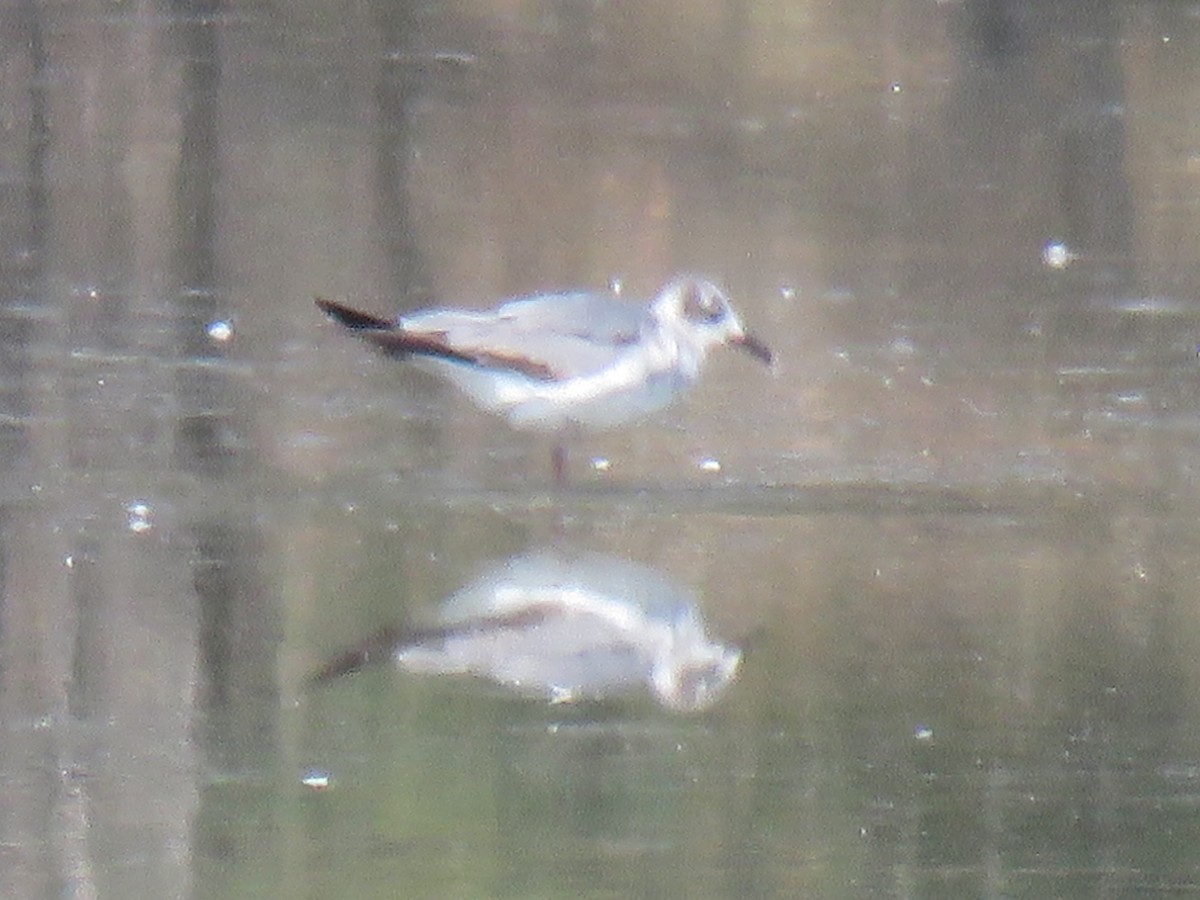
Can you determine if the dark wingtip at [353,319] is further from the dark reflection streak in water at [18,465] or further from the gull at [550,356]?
the dark reflection streak in water at [18,465]

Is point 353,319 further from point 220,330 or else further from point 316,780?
point 316,780

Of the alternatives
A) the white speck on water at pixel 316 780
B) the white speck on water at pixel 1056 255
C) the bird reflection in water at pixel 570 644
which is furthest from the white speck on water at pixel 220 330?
the white speck on water at pixel 316 780

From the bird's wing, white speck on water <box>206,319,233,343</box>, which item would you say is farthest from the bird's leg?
white speck on water <box>206,319,233,343</box>

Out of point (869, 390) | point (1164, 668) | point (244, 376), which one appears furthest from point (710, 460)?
point (1164, 668)

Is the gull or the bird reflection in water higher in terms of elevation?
the gull

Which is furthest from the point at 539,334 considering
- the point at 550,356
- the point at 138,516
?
the point at 138,516

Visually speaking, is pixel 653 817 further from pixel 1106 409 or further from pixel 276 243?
pixel 276 243

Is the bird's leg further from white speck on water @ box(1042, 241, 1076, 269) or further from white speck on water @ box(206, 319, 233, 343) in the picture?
white speck on water @ box(1042, 241, 1076, 269)
